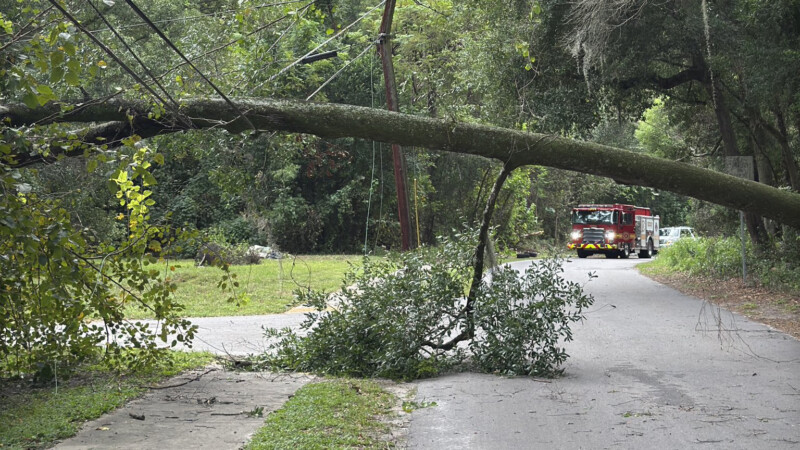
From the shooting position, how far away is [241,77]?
36.4 ft

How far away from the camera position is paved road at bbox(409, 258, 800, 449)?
6598 mm

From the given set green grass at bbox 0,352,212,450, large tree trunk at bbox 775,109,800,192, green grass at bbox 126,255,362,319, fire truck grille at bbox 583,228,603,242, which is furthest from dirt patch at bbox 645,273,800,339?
fire truck grille at bbox 583,228,603,242

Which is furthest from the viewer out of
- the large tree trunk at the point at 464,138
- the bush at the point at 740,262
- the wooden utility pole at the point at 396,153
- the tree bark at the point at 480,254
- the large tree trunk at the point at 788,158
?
the large tree trunk at the point at 788,158

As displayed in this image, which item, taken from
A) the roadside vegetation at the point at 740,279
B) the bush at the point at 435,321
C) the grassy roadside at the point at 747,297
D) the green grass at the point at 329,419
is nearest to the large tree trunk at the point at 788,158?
the roadside vegetation at the point at 740,279

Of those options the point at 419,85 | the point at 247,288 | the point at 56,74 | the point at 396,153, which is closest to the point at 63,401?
the point at 56,74

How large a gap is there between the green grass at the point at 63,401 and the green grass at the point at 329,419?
1.69 m

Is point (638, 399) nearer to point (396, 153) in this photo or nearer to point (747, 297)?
point (396, 153)

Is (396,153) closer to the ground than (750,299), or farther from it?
farther from it

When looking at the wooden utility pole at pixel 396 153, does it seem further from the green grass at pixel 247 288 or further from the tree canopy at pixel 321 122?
the green grass at pixel 247 288

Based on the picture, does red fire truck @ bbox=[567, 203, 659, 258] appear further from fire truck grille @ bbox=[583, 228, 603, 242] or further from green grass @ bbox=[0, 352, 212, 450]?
green grass @ bbox=[0, 352, 212, 450]

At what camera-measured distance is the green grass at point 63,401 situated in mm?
6652

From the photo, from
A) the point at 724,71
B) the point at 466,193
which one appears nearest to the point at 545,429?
the point at 724,71

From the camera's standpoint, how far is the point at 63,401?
26.2 ft

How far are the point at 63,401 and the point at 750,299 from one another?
48.0ft
